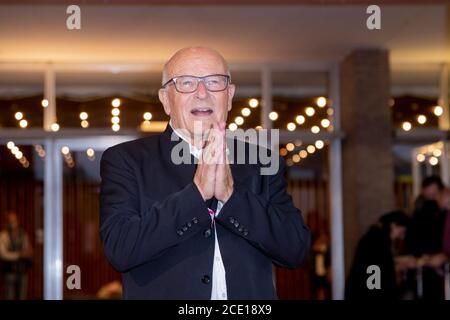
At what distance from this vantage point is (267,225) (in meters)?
1.62

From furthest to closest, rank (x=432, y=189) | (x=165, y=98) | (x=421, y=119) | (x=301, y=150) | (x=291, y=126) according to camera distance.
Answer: (x=301, y=150) < (x=421, y=119) < (x=291, y=126) < (x=432, y=189) < (x=165, y=98)

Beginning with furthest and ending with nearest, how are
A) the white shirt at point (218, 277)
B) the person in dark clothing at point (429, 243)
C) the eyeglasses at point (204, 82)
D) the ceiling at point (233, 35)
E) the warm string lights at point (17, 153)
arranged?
the warm string lights at point (17, 153)
the person in dark clothing at point (429, 243)
the ceiling at point (233, 35)
the eyeglasses at point (204, 82)
the white shirt at point (218, 277)

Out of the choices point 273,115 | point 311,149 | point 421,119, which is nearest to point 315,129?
point 311,149

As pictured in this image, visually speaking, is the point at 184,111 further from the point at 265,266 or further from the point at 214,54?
the point at 265,266

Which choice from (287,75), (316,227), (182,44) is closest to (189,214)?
(182,44)

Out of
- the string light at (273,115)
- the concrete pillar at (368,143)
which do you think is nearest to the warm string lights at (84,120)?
the string light at (273,115)

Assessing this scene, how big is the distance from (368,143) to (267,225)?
6866 mm

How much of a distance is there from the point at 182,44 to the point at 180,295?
6359 millimetres

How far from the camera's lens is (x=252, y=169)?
1778 mm

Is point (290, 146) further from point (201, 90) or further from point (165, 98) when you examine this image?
point (201, 90)

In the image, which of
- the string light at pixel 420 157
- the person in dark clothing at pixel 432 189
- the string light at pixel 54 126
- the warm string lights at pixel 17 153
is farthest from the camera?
the string light at pixel 420 157

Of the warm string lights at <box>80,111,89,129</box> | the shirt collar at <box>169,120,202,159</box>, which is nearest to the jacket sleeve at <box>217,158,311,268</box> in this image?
the shirt collar at <box>169,120,202,159</box>

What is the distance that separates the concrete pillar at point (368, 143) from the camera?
27.2ft

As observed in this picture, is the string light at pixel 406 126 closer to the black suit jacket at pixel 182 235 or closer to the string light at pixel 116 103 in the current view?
the string light at pixel 116 103
